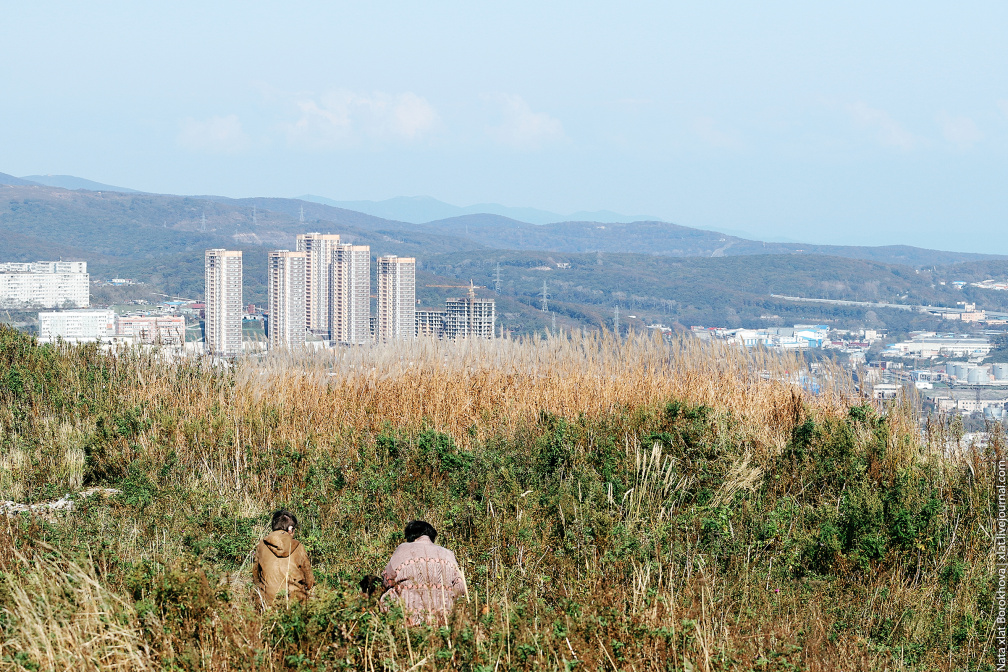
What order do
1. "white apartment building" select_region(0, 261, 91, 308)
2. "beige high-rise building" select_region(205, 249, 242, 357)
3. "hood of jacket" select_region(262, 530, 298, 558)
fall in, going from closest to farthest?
"hood of jacket" select_region(262, 530, 298, 558)
"white apartment building" select_region(0, 261, 91, 308)
"beige high-rise building" select_region(205, 249, 242, 357)

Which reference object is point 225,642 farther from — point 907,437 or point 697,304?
point 697,304

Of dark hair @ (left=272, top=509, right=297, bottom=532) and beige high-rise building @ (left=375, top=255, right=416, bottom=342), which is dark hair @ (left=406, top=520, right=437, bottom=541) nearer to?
dark hair @ (left=272, top=509, right=297, bottom=532)

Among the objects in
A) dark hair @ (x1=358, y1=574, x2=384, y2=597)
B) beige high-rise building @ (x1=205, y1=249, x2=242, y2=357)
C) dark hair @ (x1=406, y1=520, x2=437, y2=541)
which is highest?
dark hair @ (x1=406, y1=520, x2=437, y2=541)

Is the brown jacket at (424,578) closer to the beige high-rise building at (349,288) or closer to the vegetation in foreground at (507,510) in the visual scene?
the vegetation in foreground at (507,510)

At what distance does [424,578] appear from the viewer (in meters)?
3.71

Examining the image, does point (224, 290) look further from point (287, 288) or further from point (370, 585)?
point (370, 585)

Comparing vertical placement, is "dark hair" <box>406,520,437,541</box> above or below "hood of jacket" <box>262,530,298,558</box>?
above

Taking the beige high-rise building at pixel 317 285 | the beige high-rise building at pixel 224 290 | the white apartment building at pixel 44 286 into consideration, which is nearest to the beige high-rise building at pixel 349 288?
the beige high-rise building at pixel 317 285

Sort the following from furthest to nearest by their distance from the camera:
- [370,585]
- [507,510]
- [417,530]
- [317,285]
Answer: [317,285]
[507,510]
[417,530]
[370,585]

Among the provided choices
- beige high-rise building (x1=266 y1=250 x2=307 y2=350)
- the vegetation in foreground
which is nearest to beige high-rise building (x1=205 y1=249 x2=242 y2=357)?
beige high-rise building (x1=266 y1=250 x2=307 y2=350)

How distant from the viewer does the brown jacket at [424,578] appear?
11.9 ft

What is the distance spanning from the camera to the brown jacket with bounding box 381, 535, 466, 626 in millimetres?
3633

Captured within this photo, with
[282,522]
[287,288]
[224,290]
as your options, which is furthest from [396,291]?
[282,522]

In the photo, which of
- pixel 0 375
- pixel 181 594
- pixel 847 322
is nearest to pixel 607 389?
pixel 181 594
